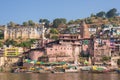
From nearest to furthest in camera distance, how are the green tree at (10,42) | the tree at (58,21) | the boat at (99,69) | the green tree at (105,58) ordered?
the boat at (99,69) < the green tree at (105,58) < the green tree at (10,42) < the tree at (58,21)

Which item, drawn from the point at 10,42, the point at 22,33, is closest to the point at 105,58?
the point at 10,42

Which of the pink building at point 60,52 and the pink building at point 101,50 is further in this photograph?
the pink building at point 60,52

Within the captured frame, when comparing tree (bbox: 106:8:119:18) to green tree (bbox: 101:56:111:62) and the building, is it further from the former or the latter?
green tree (bbox: 101:56:111:62)

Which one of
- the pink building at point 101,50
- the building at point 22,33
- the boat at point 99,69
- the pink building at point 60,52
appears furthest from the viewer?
the building at point 22,33

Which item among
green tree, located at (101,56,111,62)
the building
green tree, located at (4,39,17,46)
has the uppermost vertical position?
the building

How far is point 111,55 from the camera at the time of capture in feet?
185

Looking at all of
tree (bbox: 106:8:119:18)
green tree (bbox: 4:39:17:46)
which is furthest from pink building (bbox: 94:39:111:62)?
tree (bbox: 106:8:119:18)

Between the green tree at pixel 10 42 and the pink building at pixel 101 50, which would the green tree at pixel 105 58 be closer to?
the pink building at pixel 101 50

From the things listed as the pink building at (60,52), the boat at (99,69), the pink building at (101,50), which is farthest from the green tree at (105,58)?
the pink building at (60,52)

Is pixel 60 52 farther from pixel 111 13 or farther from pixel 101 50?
pixel 111 13

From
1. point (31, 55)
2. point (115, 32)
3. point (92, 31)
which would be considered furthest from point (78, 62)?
point (92, 31)

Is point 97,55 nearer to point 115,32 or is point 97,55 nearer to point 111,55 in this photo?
point 111,55

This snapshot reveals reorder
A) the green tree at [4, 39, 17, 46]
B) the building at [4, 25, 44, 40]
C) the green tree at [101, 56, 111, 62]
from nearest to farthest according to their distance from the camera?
the green tree at [101, 56, 111, 62] < the green tree at [4, 39, 17, 46] < the building at [4, 25, 44, 40]

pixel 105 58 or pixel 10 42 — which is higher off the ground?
pixel 10 42
